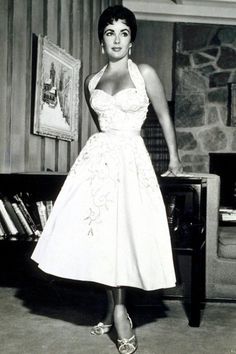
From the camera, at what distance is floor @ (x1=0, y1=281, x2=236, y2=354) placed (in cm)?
205

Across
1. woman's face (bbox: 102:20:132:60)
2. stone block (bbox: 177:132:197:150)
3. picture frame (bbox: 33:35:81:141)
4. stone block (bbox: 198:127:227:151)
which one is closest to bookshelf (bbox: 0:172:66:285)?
picture frame (bbox: 33:35:81:141)

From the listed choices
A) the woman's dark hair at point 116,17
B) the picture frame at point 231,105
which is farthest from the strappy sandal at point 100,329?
the picture frame at point 231,105

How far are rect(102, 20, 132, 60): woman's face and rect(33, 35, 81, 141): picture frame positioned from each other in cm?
118

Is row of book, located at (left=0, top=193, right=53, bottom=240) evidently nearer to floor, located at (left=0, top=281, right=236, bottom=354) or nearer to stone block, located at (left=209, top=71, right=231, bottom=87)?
floor, located at (left=0, top=281, right=236, bottom=354)

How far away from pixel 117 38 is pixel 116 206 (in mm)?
775

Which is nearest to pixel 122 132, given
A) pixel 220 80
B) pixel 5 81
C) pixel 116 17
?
pixel 116 17

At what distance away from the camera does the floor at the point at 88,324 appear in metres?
2.05

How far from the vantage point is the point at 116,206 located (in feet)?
6.61

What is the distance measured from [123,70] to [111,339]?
126 centimetres

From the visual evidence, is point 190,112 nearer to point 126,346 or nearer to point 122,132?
point 122,132

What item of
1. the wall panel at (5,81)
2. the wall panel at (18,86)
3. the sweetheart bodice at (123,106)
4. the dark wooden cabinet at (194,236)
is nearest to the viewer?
the sweetheart bodice at (123,106)

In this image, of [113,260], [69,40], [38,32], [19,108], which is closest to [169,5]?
[69,40]

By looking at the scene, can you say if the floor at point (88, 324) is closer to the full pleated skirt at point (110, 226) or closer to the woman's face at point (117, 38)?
the full pleated skirt at point (110, 226)

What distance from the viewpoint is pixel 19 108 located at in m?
3.11
